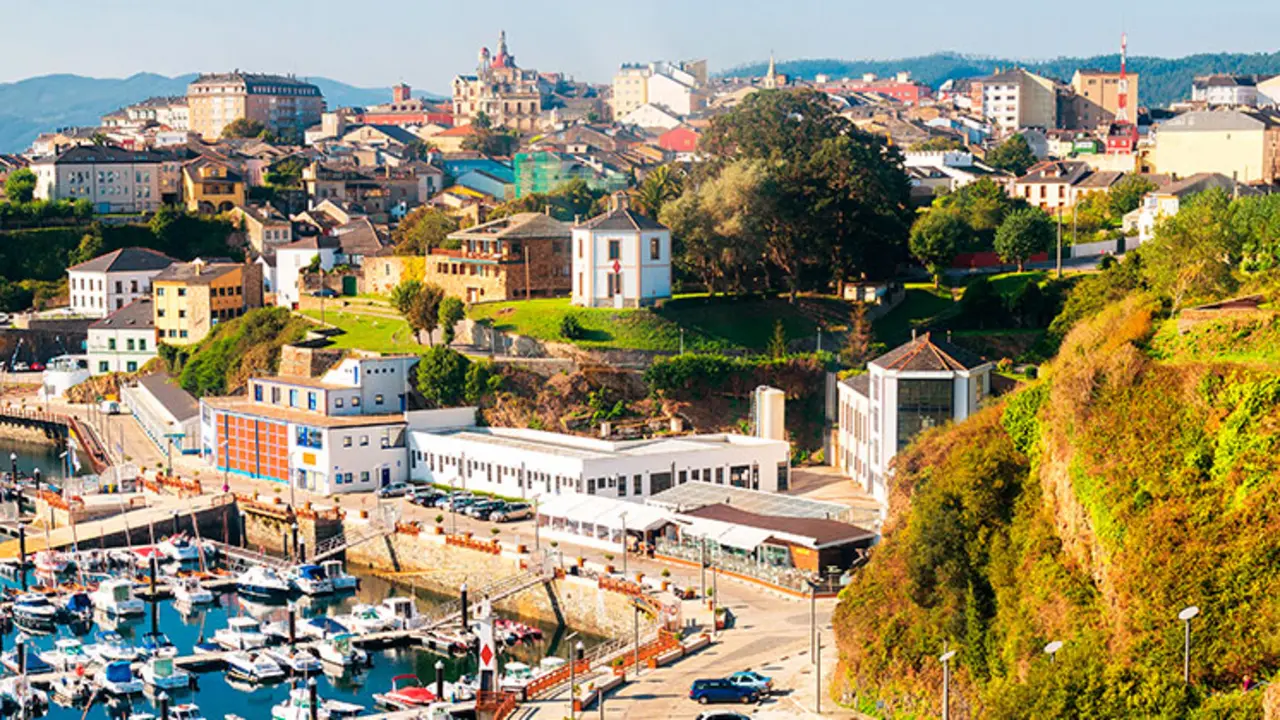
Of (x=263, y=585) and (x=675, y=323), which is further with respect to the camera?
(x=675, y=323)

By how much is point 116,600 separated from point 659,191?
78.6 ft

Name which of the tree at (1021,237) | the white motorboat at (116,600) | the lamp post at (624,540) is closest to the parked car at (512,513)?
the lamp post at (624,540)

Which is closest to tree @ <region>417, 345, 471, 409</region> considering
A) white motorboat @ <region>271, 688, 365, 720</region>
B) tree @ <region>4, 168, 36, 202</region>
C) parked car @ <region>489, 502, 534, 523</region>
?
parked car @ <region>489, 502, 534, 523</region>

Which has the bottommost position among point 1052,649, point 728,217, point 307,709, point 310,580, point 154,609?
point 307,709

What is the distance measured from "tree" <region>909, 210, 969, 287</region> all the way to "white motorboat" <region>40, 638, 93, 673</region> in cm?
2691

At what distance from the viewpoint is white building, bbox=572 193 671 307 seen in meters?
48.3

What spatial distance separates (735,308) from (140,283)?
87.9ft

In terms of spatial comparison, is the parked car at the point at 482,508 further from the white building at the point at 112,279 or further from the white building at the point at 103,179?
the white building at the point at 103,179

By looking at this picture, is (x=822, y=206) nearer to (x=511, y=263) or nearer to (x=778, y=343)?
(x=778, y=343)

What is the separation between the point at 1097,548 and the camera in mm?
23938

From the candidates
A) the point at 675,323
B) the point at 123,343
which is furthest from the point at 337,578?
the point at 123,343

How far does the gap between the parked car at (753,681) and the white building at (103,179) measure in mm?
54753

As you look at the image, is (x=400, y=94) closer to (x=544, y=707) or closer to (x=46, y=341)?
(x=46, y=341)

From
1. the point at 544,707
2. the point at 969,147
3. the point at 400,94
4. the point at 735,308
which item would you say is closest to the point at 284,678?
the point at 544,707
